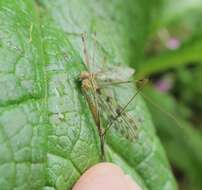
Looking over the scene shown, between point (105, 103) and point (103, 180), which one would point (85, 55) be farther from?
point (103, 180)

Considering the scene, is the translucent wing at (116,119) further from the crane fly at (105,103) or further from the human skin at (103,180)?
the human skin at (103,180)

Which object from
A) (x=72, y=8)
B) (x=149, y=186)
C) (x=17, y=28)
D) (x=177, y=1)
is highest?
(x=177, y=1)

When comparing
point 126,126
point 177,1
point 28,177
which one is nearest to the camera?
point 28,177

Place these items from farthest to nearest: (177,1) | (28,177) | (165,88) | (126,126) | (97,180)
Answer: (165,88) < (177,1) < (126,126) < (97,180) < (28,177)

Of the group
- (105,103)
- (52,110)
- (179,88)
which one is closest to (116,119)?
(105,103)

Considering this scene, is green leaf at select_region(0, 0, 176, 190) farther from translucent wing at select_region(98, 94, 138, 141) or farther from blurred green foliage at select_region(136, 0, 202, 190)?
blurred green foliage at select_region(136, 0, 202, 190)

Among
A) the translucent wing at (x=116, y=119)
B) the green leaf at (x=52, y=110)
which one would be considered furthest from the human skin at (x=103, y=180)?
the translucent wing at (x=116, y=119)

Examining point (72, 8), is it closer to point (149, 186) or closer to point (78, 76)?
point (78, 76)

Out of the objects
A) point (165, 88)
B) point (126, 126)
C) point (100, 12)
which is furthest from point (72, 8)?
point (165, 88)
